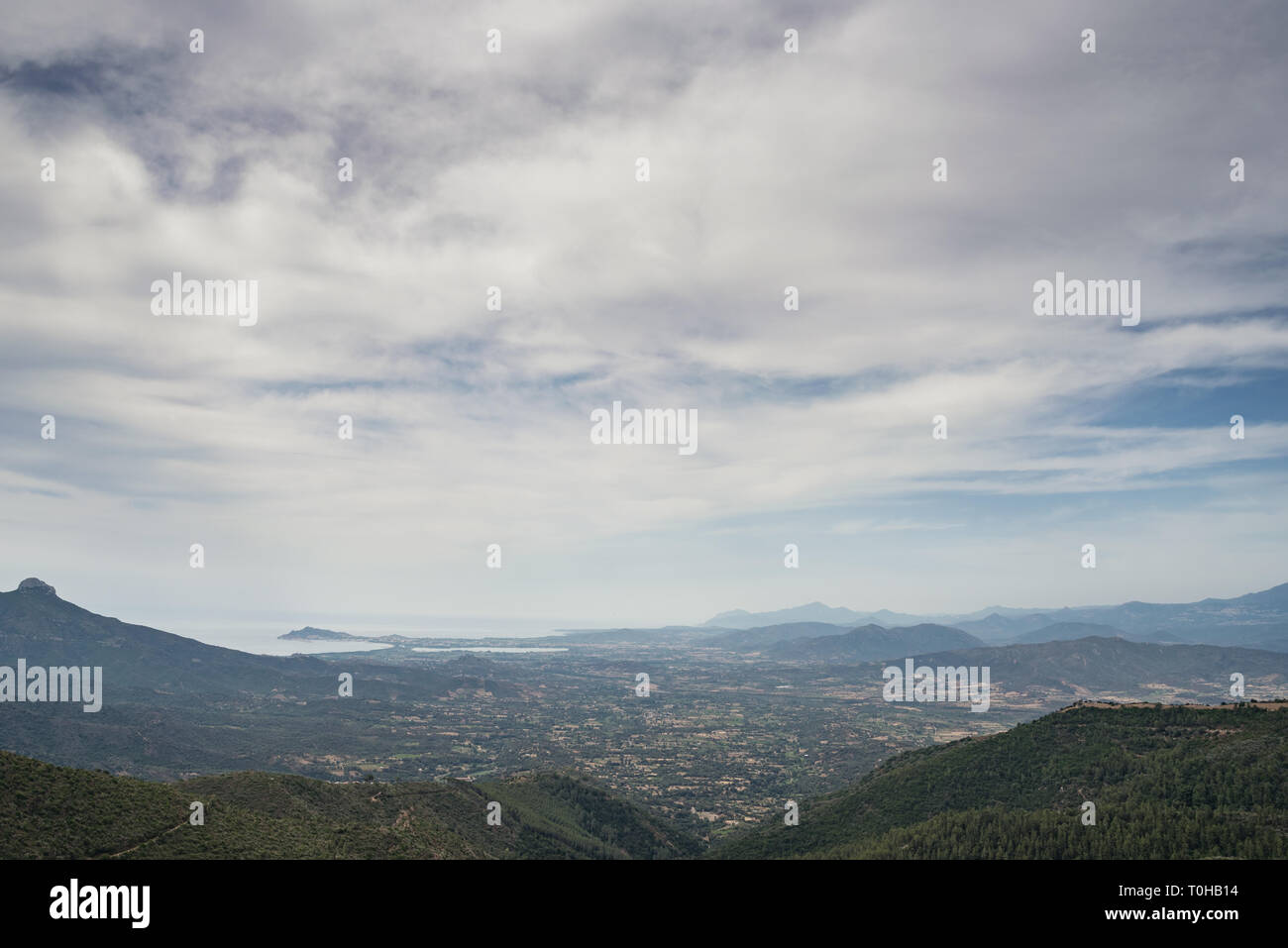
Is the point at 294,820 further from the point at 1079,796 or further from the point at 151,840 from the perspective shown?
the point at 1079,796

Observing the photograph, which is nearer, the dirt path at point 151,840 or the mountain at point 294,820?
the dirt path at point 151,840

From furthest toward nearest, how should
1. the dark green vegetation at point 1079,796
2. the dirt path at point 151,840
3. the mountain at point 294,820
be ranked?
1. the dark green vegetation at point 1079,796
2. the mountain at point 294,820
3. the dirt path at point 151,840

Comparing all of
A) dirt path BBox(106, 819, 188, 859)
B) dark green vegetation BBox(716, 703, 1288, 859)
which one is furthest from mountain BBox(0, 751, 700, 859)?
dark green vegetation BBox(716, 703, 1288, 859)

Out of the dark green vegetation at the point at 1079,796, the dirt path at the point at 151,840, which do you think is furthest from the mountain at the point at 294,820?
the dark green vegetation at the point at 1079,796

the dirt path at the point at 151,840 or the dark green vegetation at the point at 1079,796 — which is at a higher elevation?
the dirt path at the point at 151,840

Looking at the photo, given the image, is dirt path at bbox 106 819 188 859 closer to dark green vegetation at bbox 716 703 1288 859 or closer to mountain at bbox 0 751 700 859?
mountain at bbox 0 751 700 859

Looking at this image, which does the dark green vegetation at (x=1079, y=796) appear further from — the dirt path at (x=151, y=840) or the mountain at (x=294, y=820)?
the dirt path at (x=151, y=840)
